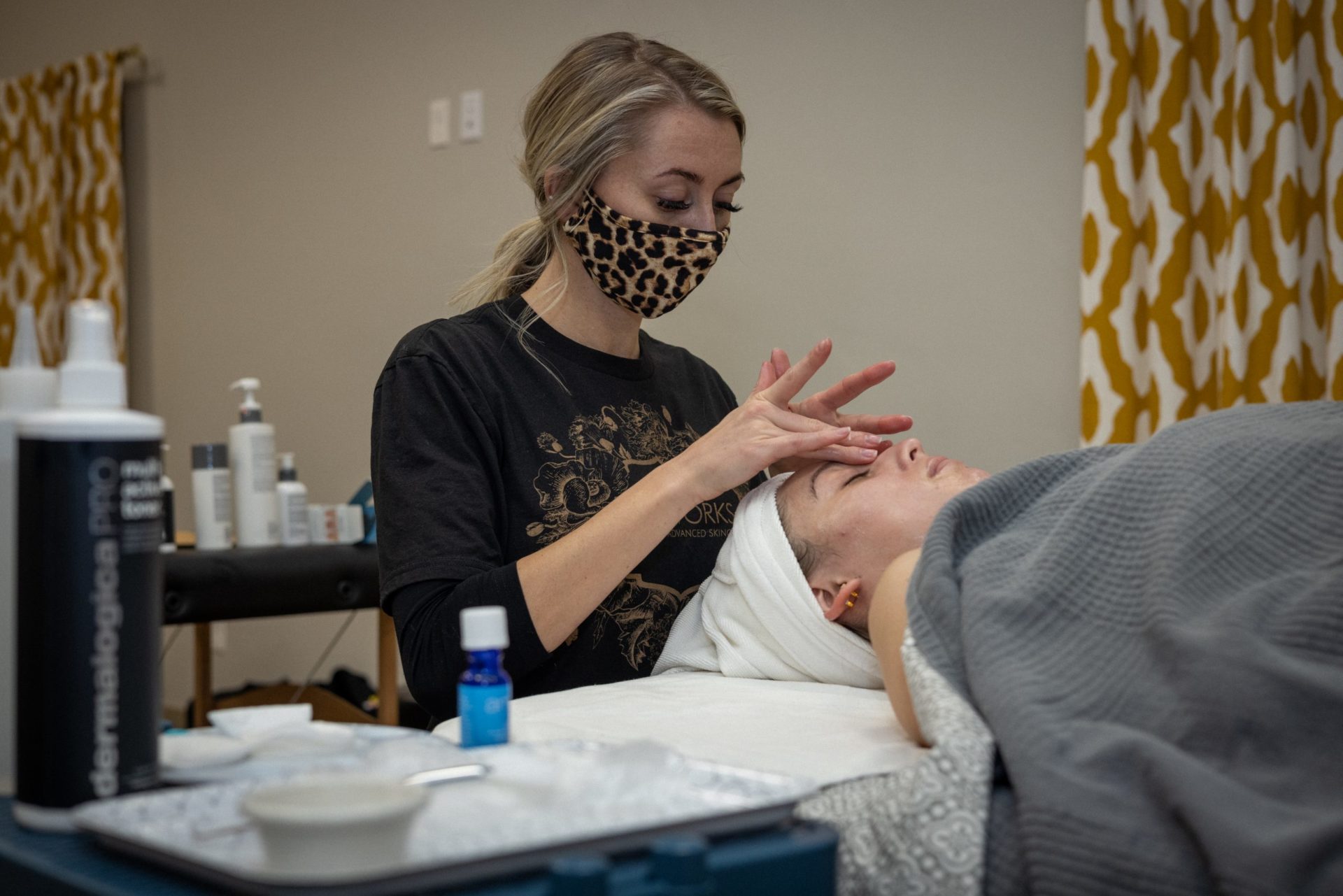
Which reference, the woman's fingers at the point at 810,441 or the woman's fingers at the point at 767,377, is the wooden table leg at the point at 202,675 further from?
the woman's fingers at the point at 810,441

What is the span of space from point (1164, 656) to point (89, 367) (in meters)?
0.64

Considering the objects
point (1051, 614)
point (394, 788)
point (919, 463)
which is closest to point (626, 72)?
point (919, 463)

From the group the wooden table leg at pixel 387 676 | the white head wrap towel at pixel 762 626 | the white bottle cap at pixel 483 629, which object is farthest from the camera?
the wooden table leg at pixel 387 676

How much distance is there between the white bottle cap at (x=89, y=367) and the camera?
0.58 meters

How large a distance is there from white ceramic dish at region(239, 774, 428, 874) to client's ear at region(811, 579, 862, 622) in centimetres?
78

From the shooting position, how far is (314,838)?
1.54ft

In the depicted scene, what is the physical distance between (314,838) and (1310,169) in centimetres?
231

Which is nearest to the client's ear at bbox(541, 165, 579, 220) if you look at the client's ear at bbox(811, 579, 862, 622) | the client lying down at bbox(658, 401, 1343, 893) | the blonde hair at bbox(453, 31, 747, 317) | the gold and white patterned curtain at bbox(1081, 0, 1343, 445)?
the blonde hair at bbox(453, 31, 747, 317)

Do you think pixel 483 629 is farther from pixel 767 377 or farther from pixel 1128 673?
pixel 767 377

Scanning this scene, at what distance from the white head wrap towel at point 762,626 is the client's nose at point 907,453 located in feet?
0.48

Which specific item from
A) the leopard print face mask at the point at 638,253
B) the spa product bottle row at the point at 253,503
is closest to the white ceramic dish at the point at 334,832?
the leopard print face mask at the point at 638,253

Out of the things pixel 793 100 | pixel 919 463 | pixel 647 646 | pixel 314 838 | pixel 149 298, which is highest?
pixel 793 100

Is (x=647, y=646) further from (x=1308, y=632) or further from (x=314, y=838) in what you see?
(x=314, y=838)

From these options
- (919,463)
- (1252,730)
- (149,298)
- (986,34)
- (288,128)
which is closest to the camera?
(1252,730)
